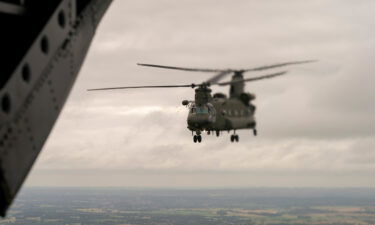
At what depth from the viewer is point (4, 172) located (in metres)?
7.44

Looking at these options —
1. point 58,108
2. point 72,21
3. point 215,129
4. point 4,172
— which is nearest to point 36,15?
point 72,21

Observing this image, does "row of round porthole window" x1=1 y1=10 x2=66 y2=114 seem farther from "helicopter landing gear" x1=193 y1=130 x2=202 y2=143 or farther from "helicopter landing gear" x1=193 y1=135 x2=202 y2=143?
"helicopter landing gear" x1=193 y1=135 x2=202 y2=143

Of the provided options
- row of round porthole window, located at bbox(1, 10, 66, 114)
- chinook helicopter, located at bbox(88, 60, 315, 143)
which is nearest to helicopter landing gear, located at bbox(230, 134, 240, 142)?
chinook helicopter, located at bbox(88, 60, 315, 143)

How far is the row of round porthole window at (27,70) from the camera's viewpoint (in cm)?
741

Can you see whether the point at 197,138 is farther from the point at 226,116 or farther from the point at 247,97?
the point at 247,97

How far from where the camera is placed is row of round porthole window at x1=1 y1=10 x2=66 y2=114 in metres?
7.41

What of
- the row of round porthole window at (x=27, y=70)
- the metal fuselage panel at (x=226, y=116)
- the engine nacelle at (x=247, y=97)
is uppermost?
the engine nacelle at (x=247, y=97)

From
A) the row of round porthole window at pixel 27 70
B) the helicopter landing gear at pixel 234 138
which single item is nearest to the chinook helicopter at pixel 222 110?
the helicopter landing gear at pixel 234 138

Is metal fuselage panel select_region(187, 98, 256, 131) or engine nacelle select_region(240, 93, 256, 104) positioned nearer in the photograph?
metal fuselage panel select_region(187, 98, 256, 131)

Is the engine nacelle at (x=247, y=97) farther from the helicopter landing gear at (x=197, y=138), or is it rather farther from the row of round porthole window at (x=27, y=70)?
the row of round porthole window at (x=27, y=70)

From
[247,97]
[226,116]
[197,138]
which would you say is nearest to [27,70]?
[197,138]

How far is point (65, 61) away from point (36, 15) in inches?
33.3

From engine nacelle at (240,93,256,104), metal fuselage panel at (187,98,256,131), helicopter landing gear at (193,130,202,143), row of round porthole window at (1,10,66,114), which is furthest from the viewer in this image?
engine nacelle at (240,93,256,104)

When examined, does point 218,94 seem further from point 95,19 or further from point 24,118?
point 24,118
